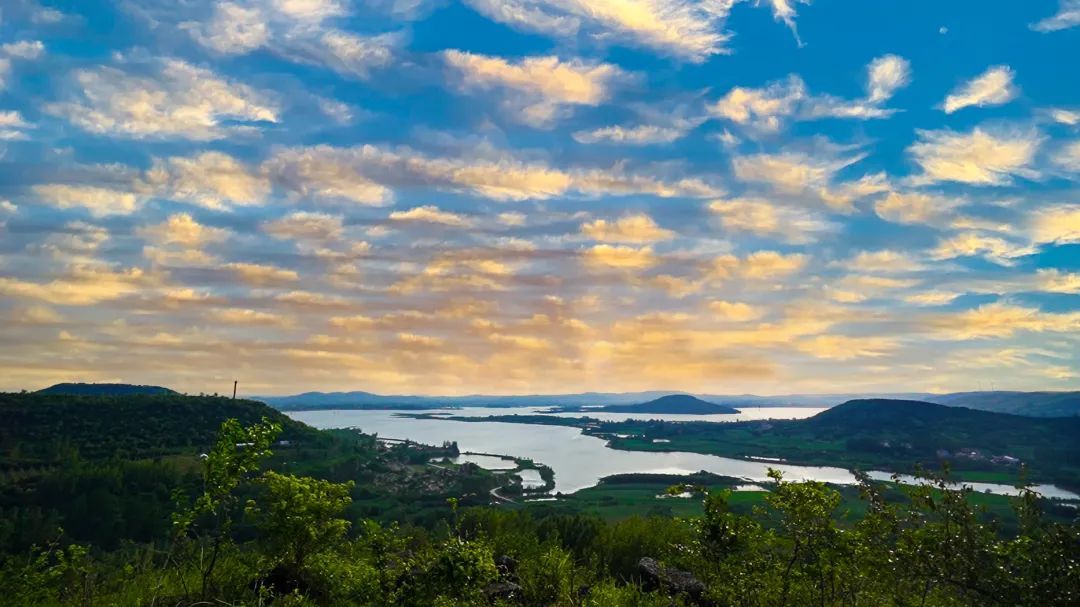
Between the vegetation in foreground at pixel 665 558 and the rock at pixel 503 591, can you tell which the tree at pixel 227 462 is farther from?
the rock at pixel 503 591

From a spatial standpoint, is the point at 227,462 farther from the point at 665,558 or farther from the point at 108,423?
the point at 108,423

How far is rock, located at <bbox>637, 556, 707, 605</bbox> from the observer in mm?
12719

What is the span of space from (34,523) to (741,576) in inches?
3431

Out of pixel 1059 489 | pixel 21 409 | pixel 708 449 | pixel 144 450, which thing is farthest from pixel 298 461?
pixel 1059 489

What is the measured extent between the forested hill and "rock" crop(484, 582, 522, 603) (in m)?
99.4

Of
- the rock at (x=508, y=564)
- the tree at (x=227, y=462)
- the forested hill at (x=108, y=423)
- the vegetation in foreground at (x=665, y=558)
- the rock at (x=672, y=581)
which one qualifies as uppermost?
the tree at (x=227, y=462)

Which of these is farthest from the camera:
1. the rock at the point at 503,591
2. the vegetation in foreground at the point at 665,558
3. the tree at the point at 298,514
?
the rock at the point at 503,591

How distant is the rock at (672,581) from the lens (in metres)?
12.7

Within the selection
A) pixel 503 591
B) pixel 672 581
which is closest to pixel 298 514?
pixel 503 591

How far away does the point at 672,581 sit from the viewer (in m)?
13.5

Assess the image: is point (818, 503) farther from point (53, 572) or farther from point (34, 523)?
point (34, 523)

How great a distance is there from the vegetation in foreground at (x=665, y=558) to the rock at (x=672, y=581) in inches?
3.3

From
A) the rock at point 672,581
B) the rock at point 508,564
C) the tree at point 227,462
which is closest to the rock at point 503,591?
the rock at point 508,564

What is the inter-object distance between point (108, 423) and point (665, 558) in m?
141
